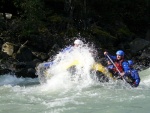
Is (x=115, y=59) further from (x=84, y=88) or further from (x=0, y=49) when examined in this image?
(x=0, y=49)

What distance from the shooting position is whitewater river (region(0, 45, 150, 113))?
28.7 feet

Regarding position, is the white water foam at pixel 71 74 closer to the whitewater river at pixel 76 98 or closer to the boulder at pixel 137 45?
the whitewater river at pixel 76 98

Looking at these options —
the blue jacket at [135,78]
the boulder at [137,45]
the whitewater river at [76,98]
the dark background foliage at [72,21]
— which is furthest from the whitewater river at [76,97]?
the boulder at [137,45]

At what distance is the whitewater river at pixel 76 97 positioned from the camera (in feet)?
28.7

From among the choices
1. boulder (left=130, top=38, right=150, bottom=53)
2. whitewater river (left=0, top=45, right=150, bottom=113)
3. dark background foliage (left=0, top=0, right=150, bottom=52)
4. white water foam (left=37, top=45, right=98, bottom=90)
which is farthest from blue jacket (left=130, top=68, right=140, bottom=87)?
boulder (left=130, top=38, right=150, bottom=53)

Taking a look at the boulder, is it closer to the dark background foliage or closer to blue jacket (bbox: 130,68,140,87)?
the dark background foliage

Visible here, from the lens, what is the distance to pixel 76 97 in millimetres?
10055

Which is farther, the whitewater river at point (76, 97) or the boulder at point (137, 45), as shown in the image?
the boulder at point (137, 45)

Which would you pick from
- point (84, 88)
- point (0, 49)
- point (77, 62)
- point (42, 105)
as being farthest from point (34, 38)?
point (42, 105)

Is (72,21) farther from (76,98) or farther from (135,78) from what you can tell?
(76,98)

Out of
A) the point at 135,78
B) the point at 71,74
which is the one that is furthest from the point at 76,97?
the point at 135,78

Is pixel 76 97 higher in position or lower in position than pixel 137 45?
lower

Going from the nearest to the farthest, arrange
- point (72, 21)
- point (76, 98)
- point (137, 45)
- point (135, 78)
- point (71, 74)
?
point (76, 98) → point (135, 78) → point (71, 74) → point (72, 21) → point (137, 45)

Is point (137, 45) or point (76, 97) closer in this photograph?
point (76, 97)
